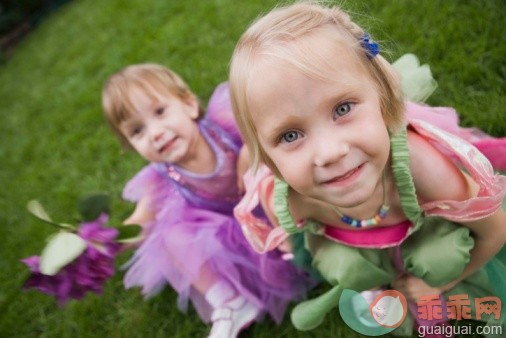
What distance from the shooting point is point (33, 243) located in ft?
9.05

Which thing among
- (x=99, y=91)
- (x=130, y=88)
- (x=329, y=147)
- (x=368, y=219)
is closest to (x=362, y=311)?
(x=368, y=219)

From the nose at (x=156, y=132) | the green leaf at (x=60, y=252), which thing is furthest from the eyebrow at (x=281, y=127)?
the nose at (x=156, y=132)

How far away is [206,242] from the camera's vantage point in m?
1.83

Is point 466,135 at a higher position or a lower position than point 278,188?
lower

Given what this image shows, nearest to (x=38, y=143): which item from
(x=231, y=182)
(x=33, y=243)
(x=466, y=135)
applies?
(x=33, y=243)

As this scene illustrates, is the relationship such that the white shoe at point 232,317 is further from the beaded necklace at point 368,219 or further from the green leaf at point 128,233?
the beaded necklace at point 368,219

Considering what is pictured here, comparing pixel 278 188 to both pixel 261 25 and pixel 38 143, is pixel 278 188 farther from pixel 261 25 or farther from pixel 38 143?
pixel 38 143

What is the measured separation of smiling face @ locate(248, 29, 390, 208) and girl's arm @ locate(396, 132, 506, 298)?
211 mm

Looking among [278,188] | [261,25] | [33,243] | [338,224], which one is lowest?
[33,243]

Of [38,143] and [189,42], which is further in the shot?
[38,143]

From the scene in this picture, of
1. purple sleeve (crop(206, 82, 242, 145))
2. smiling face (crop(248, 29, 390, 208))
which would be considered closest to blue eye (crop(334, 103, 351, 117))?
smiling face (crop(248, 29, 390, 208))

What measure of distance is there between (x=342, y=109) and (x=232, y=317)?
1016 millimetres

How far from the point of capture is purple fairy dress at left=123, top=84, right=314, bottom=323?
1.80 m

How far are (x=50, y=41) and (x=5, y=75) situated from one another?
0.65 meters
